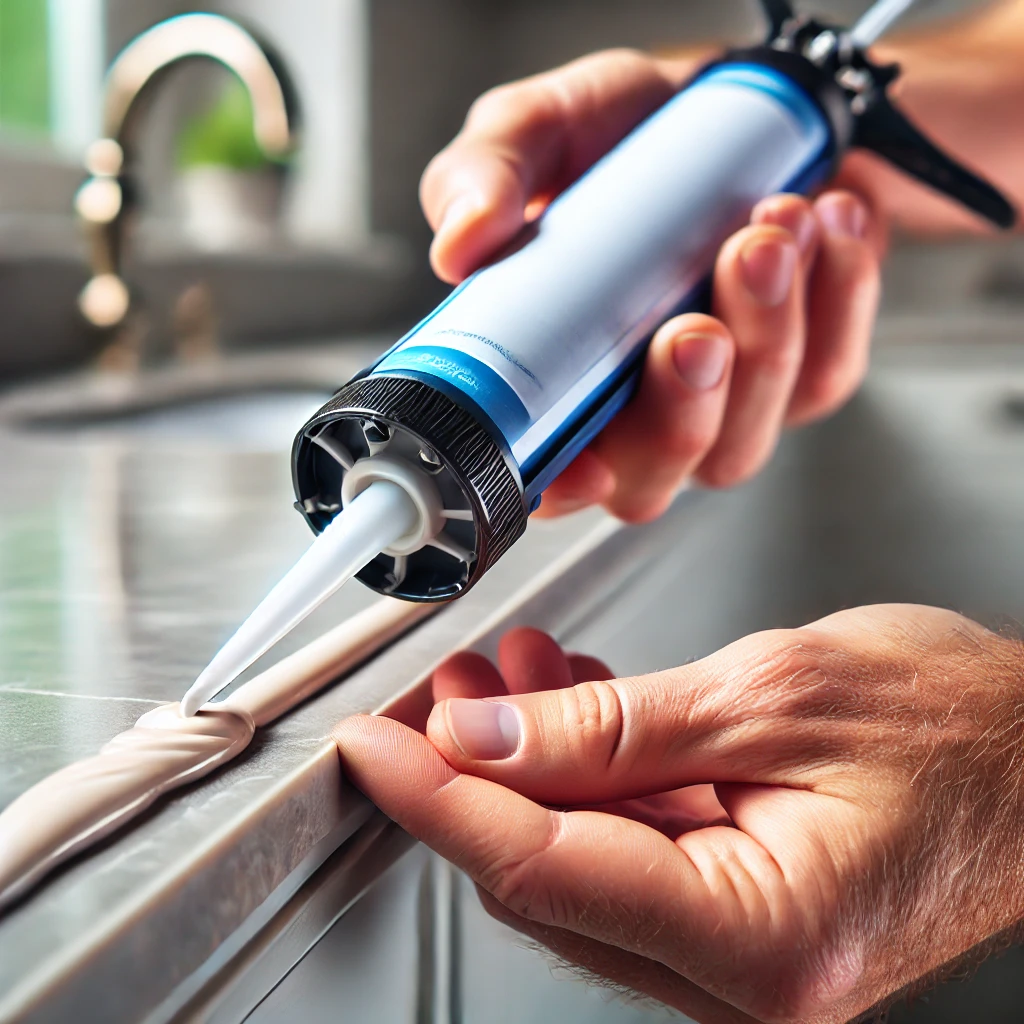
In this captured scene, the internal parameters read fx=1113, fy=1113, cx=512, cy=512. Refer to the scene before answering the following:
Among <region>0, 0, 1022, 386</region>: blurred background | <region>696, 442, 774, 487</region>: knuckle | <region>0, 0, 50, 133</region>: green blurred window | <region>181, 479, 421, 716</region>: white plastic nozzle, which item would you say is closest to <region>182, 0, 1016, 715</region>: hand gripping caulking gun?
<region>181, 479, 421, 716</region>: white plastic nozzle

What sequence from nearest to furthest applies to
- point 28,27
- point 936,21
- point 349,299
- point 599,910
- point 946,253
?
point 599,910
point 28,27
point 349,299
point 936,21
point 946,253

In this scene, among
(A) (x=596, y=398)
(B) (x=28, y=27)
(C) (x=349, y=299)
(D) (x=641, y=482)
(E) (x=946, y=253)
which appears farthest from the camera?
(E) (x=946, y=253)

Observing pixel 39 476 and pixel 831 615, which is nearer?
pixel 831 615

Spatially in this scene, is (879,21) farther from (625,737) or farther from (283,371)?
(283,371)

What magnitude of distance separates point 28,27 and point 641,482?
124cm

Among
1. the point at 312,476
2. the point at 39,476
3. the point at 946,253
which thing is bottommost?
the point at 946,253

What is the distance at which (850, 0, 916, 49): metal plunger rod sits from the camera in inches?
18.0

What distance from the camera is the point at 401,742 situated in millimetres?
242

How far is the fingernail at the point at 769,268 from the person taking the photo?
41 centimetres

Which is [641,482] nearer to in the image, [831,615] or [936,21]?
[831,615]

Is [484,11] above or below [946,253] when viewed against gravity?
above

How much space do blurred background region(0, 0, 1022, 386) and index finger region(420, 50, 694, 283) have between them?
0.29 m

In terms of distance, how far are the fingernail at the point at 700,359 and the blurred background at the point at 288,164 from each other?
480 mm

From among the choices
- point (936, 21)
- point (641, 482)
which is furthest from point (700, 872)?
point (936, 21)
